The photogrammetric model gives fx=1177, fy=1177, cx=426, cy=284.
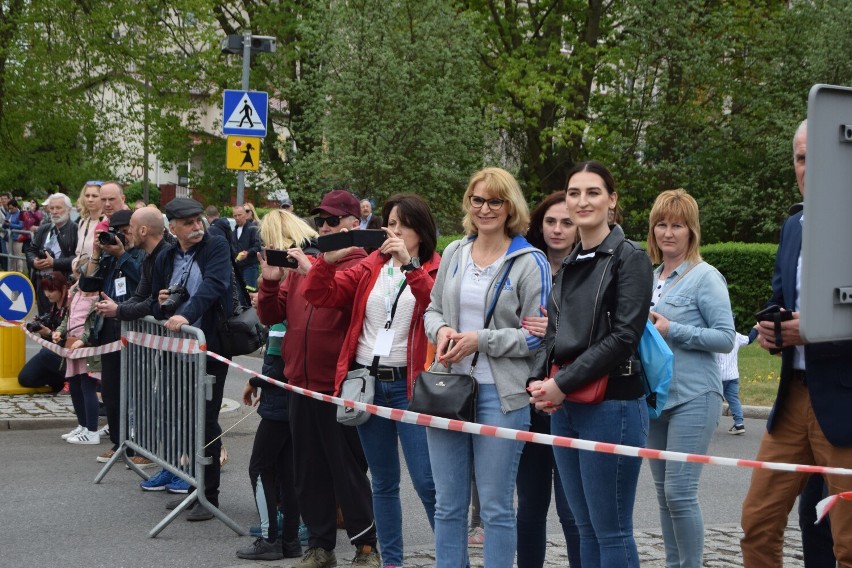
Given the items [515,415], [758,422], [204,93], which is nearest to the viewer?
→ [515,415]

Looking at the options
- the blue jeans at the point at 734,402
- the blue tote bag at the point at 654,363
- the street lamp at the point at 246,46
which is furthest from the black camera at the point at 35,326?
the blue tote bag at the point at 654,363

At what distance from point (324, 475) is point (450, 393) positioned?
168 cm

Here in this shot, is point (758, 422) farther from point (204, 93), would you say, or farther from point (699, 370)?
point (204, 93)

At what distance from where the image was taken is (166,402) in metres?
7.88

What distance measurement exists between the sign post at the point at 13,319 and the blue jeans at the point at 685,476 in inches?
356

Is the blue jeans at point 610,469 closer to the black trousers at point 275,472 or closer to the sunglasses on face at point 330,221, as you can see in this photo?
the sunglasses on face at point 330,221

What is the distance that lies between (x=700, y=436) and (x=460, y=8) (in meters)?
26.3

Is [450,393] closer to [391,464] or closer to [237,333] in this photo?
[391,464]

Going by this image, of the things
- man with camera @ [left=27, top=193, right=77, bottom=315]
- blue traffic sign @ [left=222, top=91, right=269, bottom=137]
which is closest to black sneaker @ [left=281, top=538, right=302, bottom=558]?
man with camera @ [left=27, top=193, right=77, bottom=315]

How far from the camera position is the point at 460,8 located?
30531mm

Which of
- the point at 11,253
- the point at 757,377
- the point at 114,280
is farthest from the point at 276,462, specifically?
the point at 11,253

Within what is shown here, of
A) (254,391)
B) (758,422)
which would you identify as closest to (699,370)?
(254,391)

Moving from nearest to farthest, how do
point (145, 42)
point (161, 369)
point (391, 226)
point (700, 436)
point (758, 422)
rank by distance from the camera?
point (700, 436) < point (391, 226) < point (161, 369) < point (758, 422) < point (145, 42)

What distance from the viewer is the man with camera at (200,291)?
7.58 meters
